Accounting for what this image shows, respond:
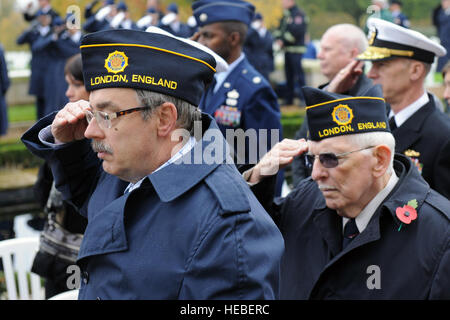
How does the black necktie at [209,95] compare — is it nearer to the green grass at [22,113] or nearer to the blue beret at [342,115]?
the blue beret at [342,115]

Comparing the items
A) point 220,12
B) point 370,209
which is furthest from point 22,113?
point 370,209

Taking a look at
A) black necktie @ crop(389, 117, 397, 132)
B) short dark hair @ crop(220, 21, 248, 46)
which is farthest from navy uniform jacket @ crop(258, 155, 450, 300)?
short dark hair @ crop(220, 21, 248, 46)

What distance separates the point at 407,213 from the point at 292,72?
42.6 ft

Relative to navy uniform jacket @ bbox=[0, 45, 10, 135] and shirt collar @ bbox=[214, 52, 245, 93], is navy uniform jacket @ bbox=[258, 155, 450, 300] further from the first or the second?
navy uniform jacket @ bbox=[0, 45, 10, 135]

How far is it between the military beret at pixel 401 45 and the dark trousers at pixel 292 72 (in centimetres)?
1106

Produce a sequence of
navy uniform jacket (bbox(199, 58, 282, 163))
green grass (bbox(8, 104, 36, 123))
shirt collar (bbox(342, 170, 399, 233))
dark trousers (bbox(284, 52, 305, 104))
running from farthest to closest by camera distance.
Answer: dark trousers (bbox(284, 52, 305, 104)) < green grass (bbox(8, 104, 36, 123)) < navy uniform jacket (bbox(199, 58, 282, 163)) < shirt collar (bbox(342, 170, 399, 233))

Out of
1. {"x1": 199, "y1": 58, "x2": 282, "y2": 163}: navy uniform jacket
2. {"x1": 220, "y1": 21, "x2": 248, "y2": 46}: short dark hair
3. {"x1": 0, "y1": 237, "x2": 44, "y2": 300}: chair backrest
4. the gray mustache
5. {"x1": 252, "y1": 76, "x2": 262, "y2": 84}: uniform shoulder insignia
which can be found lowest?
{"x1": 0, "y1": 237, "x2": 44, "y2": 300}: chair backrest

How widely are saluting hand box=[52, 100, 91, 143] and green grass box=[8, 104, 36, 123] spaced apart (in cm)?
1283

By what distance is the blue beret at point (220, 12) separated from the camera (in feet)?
16.6

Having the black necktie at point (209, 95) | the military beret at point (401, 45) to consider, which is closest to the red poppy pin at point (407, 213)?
the military beret at point (401, 45)

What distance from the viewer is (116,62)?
224cm

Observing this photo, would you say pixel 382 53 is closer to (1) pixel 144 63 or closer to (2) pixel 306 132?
(2) pixel 306 132

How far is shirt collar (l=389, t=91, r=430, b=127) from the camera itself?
4176mm
